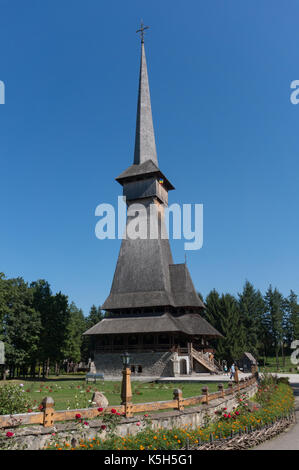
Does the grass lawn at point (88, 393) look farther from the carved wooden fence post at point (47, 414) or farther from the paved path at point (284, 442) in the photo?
the paved path at point (284, 442)

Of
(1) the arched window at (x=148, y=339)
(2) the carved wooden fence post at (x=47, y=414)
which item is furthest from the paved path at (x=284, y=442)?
(1) the arched window at (x=148, y=339)

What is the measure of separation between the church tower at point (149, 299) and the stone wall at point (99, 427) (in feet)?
71.0

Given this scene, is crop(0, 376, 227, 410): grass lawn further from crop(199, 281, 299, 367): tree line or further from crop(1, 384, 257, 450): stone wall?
crop(199, 281, 299, 367): tree line

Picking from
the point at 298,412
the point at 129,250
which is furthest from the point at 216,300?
the point at 298,412

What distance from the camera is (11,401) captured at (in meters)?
9.37

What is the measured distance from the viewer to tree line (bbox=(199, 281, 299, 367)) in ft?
202

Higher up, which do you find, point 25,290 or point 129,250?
point 129,250

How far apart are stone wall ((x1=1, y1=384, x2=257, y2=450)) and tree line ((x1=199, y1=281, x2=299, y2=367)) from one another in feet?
153

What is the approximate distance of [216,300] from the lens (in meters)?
63.4

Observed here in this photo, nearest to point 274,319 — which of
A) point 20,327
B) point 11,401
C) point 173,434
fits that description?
point 20,327

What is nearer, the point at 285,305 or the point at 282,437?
the point at 282,437
